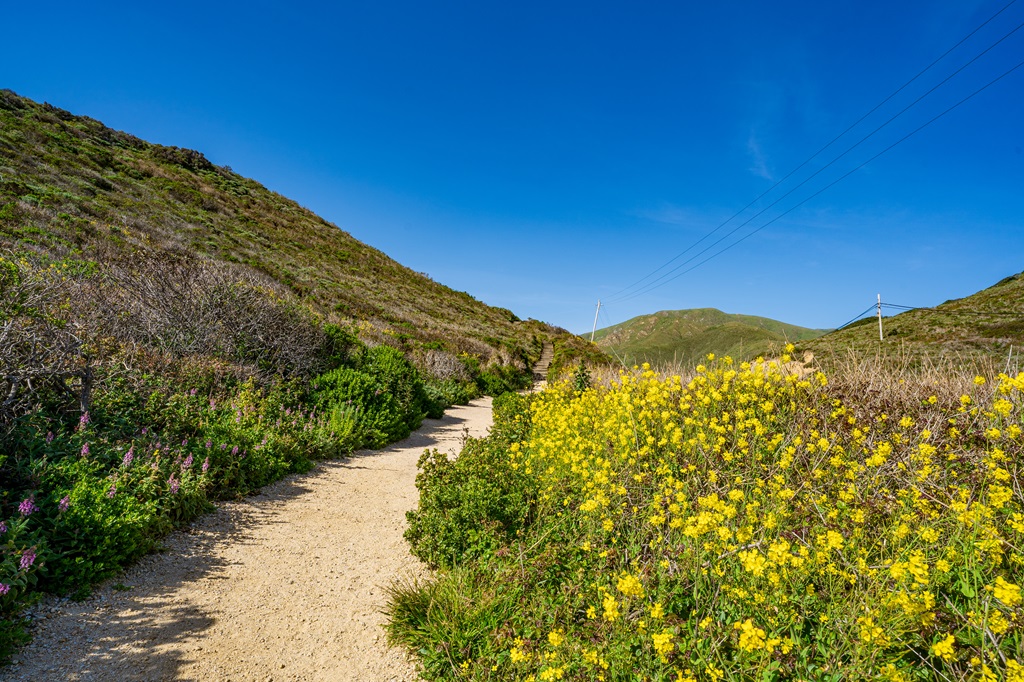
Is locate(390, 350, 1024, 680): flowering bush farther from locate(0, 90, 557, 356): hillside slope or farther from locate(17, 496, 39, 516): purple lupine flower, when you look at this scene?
locate(0, 90, 557, 356): hillside slope

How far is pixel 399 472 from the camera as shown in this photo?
23.2ft

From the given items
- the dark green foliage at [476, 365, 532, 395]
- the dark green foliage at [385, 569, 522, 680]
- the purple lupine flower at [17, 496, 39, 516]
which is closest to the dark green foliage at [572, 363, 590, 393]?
the dark green foliage at [476, 365, 532, 395]

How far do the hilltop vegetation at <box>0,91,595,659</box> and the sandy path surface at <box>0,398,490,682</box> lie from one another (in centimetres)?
24

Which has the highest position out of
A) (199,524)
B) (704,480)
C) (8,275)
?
(8,275)

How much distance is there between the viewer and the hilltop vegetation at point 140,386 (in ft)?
11.7

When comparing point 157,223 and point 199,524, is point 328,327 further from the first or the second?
point 157,223

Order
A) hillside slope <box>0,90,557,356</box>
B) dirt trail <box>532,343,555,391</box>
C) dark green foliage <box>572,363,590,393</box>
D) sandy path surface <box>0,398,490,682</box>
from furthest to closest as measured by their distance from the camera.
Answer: dirt trail <box>532,343,555,391</box>, hillside slope <box>0,90,557,356</box>, dark green foliage <box>572,363,590,393</box>, sandy path surface <box>0,398,490,682</box>

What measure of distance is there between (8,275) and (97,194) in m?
23.4

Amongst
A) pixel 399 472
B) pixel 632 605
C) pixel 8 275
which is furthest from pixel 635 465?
pixel 8 275

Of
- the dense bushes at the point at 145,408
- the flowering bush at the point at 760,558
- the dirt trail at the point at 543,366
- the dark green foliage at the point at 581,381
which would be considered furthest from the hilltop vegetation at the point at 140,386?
the dark green foliage at the point at 581,381

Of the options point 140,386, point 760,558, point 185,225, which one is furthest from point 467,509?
point 185,225

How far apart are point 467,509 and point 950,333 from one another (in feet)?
33.8

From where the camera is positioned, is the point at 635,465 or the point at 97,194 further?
Answer: the point at 97,194

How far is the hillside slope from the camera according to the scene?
48.3ft
